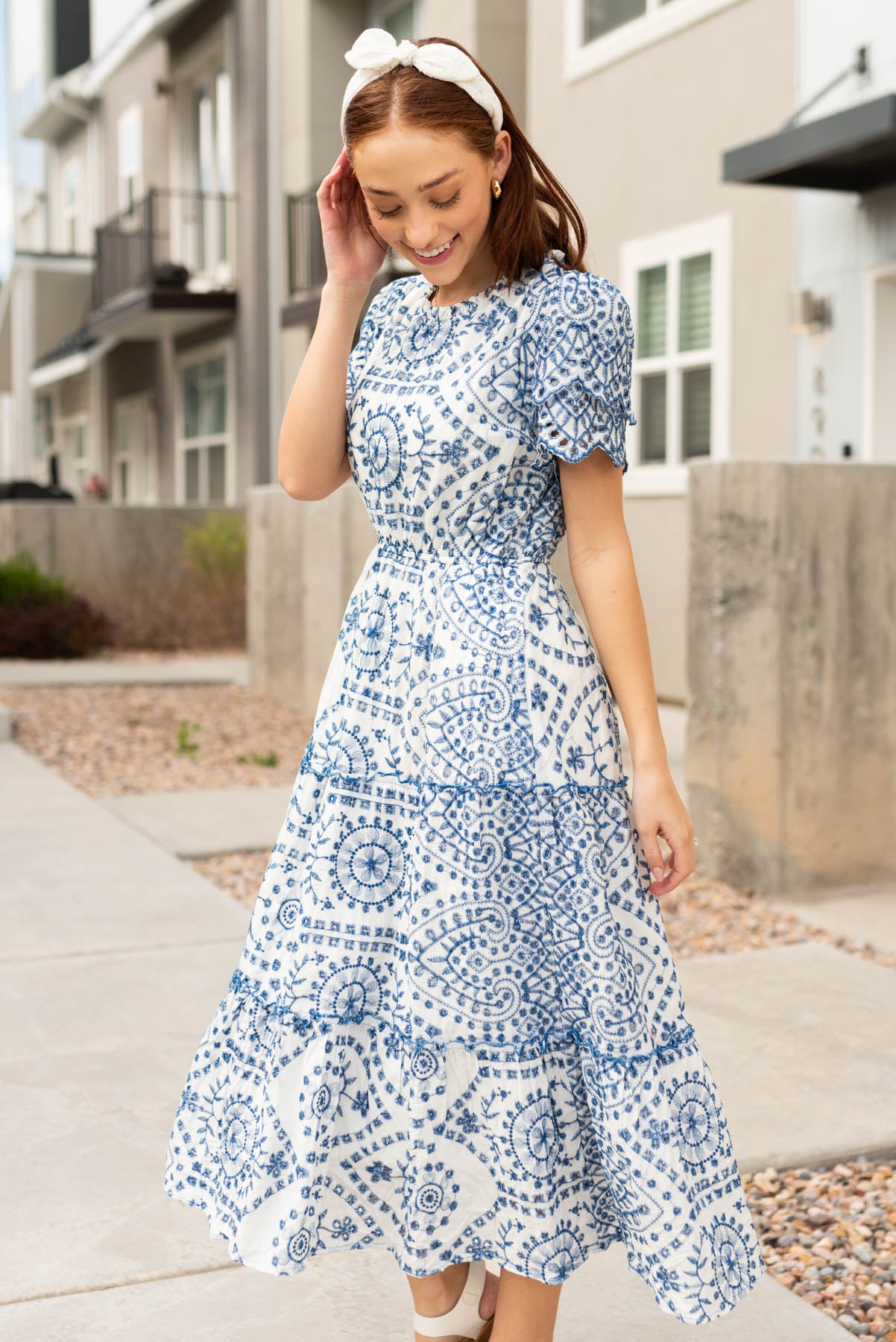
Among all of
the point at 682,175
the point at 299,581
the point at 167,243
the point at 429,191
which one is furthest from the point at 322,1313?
the point at 167,243

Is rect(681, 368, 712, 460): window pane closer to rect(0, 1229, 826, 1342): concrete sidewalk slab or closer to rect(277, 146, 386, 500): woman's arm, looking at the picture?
rect(0, 1229, 826, 1342): concrete sidewalk slab

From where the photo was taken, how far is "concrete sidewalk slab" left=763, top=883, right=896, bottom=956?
14.1 feet

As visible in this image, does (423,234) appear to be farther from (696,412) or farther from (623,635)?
(696,412)

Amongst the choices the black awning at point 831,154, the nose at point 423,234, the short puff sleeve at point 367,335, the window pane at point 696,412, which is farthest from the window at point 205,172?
the nose at point 423,234

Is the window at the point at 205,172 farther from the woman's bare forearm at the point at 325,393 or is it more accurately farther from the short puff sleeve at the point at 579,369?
the short puff sleeve at the point at 579,369

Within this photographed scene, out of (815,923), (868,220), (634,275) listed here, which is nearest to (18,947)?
(815,923)

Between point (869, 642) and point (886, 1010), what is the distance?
1460 mm

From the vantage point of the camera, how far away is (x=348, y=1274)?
241cm

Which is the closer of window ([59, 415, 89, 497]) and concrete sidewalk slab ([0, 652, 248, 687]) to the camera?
concrete sidewalk slab ([0, 652, 248, 687])

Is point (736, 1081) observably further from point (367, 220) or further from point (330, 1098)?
point (367, 220)

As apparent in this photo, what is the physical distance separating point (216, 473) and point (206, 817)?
10.7 meters

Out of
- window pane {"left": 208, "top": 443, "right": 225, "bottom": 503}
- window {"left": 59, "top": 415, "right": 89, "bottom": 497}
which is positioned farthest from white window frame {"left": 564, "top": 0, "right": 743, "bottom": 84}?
window {"left": 59, "top": 415, "right": 89, "bottom": 497}

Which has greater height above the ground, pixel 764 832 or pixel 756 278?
pixel 756 278

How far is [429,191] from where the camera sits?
174 centimetres
